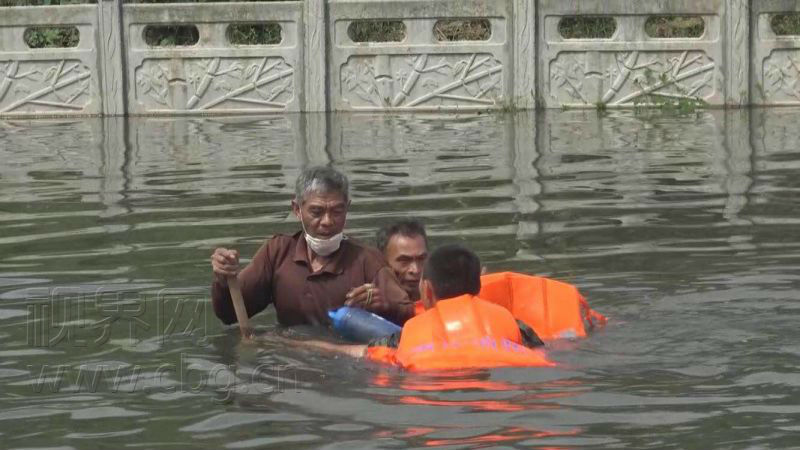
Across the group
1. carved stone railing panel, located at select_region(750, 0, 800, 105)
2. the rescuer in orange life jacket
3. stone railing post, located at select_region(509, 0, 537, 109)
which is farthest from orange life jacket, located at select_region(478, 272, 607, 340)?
carved stone railing panel, located at select_region(750, 0, 800, 105)

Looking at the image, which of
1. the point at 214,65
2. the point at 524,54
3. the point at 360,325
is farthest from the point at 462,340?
the point at 214,65

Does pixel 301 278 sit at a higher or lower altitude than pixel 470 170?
lower

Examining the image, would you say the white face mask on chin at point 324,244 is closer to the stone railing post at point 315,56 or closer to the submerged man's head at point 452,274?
the submerged man's head at point 452,274

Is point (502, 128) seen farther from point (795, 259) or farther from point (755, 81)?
point (795, 259)

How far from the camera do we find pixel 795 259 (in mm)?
9211

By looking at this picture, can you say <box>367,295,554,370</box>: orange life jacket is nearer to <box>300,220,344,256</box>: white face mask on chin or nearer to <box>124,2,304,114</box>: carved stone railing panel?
<box>300,220,344,256</box>: white face mask on chin

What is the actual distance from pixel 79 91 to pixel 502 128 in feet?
19.4

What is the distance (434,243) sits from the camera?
32.7 ft

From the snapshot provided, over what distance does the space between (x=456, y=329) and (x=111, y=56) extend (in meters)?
14.0

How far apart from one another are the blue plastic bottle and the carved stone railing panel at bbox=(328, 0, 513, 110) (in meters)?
12.2

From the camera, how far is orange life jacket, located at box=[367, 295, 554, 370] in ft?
21.3

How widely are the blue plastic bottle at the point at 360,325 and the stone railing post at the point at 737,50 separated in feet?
41.0

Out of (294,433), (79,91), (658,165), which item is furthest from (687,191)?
(79,91)

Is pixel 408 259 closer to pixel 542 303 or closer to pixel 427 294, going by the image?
pixel 542 303
